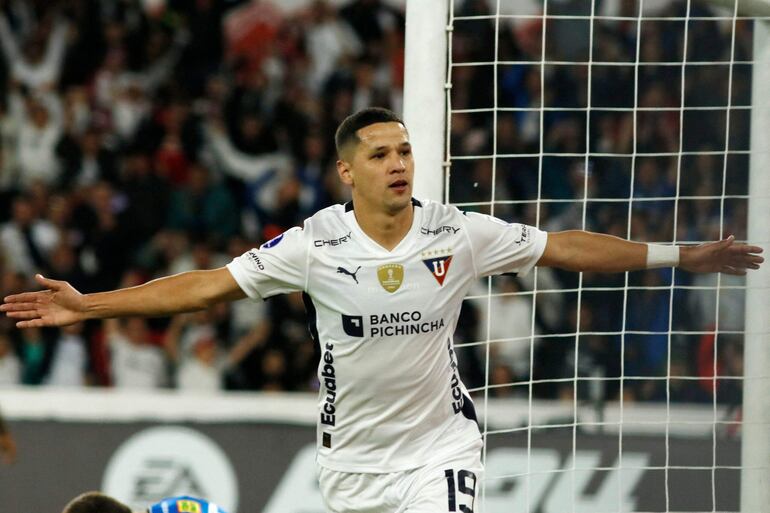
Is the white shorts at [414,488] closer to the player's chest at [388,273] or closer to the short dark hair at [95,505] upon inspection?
the player's chest at [388,273]

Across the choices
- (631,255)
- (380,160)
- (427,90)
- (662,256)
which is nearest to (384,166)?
(380,160)

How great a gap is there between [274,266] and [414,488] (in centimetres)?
104

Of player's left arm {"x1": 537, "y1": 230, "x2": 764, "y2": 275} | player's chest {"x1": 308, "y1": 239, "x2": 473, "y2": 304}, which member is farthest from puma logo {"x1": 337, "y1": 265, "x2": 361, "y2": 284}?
player's left arm {"x1": 537, "y1": 230, "x2": 764, "y2": 275}

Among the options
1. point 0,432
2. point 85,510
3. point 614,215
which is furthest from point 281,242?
point 614,215

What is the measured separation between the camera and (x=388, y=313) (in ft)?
17.5

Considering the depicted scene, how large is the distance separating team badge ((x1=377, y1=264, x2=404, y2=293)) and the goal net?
0.68 meters

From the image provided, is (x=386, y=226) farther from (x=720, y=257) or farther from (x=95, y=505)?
(x=95, y=505)

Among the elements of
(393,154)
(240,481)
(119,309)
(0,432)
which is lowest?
(240,481)

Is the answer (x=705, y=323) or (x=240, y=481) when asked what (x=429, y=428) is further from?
(x=705, y=323)

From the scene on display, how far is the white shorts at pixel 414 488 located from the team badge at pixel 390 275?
732 millimetres

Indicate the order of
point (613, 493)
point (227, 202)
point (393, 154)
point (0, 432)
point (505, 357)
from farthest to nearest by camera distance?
point (227, 202), point (505, 357), point (613, 493), point (0, 432), point (393, 154)

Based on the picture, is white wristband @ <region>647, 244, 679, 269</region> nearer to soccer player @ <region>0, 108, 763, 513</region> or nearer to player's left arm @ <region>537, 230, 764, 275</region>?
player's left arm @ <region>537, 230, 764, 275</region>

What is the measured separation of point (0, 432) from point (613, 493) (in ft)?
12.3

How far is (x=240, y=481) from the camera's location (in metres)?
8.94
